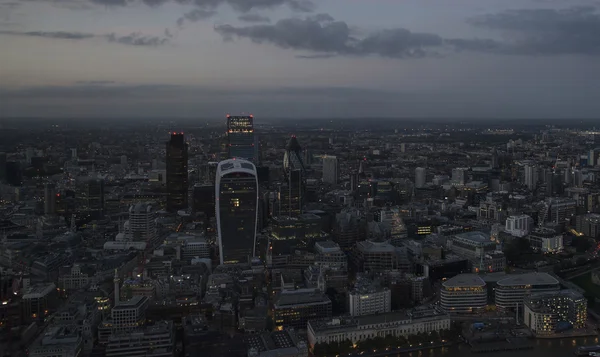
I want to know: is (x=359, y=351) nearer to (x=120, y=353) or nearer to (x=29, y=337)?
(x=120, y=353)

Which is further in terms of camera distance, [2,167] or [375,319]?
[2,167]

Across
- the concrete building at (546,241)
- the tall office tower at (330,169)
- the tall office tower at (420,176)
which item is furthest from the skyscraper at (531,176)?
the concrete building at (546,241)

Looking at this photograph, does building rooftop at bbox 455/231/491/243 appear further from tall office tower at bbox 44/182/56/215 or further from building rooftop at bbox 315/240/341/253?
tall office tower at bbox 44/182/56/215

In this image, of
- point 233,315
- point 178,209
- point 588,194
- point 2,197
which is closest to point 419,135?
point 588,194

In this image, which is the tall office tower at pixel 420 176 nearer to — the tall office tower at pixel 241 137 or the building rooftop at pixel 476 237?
the tall office tower at pixel 241 137

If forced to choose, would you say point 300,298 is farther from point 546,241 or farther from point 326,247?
point 546,241

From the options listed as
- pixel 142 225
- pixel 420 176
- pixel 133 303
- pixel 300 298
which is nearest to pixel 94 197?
pixel 142 225

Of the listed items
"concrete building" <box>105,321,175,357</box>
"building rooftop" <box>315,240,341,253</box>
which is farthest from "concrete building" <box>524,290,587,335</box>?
"concrete building" <box>105,321,175,357</box>
